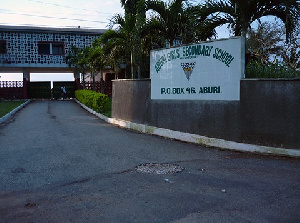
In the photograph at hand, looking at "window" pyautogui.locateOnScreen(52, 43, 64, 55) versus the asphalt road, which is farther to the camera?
"window" pyautogui.locateOnScreen(52, 43, 64, 55)

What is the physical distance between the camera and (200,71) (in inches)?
342

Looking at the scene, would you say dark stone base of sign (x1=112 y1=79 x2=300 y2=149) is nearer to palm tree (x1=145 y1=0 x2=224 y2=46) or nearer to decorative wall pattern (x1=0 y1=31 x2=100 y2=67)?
palm tree (x1=145 y1=0 x2=224 y2=46)

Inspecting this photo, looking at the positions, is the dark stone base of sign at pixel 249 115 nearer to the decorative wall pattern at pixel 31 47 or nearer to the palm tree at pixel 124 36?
the palm tree at pixel 124 36

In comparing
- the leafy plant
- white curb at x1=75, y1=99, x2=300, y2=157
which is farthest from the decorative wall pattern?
the leafy plant

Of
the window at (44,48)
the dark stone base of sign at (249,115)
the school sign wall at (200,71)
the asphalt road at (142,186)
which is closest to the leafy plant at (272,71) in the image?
the school sign wall at (200,71)

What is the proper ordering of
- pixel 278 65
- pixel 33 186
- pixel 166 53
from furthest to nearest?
pixel 166 53 < pixel 278 65 < pixel 33 186

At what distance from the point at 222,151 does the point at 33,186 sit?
454 centimetres

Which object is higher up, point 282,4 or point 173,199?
point 282,4

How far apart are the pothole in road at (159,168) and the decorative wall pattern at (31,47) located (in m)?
29.1

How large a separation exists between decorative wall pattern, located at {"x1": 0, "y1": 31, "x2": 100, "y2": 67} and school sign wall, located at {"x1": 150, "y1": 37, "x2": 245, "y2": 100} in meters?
24.8

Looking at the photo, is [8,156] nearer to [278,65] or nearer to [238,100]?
[238,100]

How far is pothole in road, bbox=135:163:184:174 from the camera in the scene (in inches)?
225

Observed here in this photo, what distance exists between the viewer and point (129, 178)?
17.4 feet

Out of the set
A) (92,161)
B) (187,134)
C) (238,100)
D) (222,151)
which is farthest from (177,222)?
A: (187,134)
